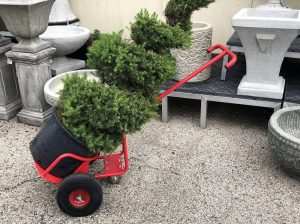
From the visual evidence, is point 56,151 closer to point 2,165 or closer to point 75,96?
point 75,96

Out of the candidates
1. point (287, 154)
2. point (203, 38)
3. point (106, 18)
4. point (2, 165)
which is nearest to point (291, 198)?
point (287, 154)

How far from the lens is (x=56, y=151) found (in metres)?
2.00

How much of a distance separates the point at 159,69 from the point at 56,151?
0.74 meters

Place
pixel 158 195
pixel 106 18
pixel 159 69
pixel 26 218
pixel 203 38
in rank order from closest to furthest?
pixel 159 69 < pixel 26 218 < pixel 158 195 < pixel 203 38 < pixel 106 18

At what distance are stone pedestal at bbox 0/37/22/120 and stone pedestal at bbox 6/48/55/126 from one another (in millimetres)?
138

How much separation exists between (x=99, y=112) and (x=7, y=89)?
186 cm

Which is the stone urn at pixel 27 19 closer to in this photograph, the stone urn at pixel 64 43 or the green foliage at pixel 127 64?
the stone urn at pixel 64 43

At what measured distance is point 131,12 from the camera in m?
4.55

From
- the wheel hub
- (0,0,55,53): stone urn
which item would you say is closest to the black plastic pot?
the wheel hub

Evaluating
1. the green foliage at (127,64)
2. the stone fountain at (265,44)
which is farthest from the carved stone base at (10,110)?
the stone fountain at (265,44)

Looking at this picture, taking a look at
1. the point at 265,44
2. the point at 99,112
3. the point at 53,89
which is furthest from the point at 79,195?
the point at 265,44

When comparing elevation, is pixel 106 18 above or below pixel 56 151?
above

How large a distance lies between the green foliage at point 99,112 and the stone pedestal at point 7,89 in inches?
60.9

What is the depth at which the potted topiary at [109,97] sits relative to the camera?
185cm
